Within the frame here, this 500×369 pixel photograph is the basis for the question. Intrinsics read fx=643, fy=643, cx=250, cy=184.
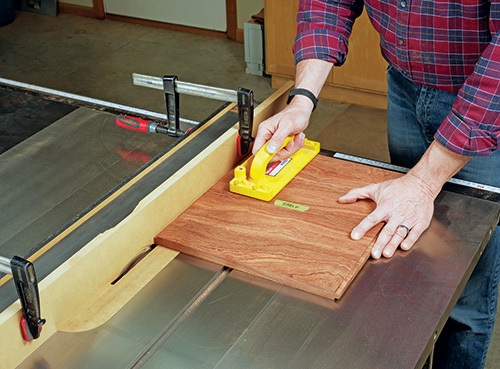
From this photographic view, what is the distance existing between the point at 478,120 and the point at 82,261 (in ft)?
2.97

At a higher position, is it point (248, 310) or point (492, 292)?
point (248, 310)

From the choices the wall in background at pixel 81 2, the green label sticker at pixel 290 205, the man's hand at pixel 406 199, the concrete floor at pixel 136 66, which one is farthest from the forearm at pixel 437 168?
the wall in background at pixel 81 2

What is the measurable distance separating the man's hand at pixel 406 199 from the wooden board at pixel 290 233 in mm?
24

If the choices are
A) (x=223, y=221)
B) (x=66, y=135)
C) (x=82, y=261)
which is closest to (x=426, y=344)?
(x=223, y=221)

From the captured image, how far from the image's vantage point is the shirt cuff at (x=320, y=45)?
1774 millimetres

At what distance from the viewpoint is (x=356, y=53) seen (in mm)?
3871

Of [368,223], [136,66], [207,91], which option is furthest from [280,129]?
[136,66]

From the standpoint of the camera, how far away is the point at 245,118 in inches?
65.0

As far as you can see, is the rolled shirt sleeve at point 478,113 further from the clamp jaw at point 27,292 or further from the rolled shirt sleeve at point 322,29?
the clamp jaw at point 27,292

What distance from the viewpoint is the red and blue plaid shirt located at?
4.68ft

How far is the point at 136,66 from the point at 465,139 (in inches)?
145

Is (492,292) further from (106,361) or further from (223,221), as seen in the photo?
(106,361)

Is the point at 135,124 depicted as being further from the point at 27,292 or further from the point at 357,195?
the point at 27,292

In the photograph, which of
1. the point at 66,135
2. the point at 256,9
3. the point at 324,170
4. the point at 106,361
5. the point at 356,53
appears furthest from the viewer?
the point at 256,9
